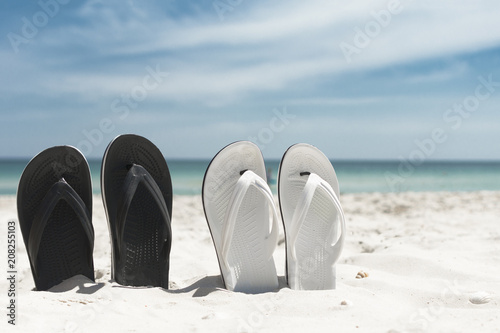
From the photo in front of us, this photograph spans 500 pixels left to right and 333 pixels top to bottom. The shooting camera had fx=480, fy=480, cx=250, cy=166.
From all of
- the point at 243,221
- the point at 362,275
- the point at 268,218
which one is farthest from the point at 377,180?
the point at 243,221

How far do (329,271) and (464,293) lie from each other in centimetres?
79

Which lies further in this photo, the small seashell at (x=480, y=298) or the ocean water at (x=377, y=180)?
Result: the ocean water at (x=377, y=180)

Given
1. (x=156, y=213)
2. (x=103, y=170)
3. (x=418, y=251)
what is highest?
(x=103, y=170)

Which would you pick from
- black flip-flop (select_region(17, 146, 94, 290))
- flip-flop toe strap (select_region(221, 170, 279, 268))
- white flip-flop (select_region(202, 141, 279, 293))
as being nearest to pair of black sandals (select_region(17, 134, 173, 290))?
black flip-flop (select_region(17, 146, 94, 290))

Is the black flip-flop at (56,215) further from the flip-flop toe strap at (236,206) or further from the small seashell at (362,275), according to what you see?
the small seashell at (362,275)

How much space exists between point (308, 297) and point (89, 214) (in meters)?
1.56

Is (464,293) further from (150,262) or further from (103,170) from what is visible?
(103,170)

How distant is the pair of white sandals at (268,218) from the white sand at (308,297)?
6.6 inches

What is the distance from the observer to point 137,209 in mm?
3234

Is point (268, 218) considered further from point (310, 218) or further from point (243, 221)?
point (310, 218)

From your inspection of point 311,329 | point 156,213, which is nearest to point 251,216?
point 156,213

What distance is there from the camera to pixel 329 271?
306 cm

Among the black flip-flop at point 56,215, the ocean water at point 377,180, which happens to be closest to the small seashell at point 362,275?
the black flip-flop at point 56,215

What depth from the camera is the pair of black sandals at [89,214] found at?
3.00 metres
